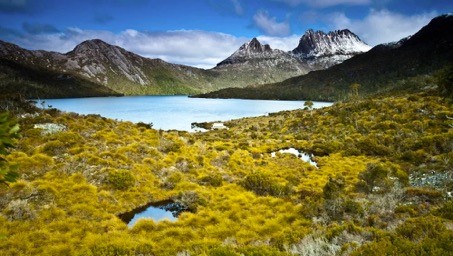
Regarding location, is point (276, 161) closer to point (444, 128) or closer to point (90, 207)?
point (90, 207)

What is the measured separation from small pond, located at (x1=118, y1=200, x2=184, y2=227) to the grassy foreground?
1.90 feet

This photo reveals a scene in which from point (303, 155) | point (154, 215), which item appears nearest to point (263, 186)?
point (154, 215)

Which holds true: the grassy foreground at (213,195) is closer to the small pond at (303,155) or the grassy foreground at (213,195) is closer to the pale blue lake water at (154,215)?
the pale blue lake water at (154,215)

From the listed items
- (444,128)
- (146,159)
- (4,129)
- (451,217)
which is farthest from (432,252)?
(444,128)

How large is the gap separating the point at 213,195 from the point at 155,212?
4.54 m

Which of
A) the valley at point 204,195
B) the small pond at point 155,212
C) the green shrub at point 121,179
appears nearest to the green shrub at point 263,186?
the valley at point 204,195

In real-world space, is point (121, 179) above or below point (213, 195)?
above

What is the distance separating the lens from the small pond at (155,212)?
2067cm

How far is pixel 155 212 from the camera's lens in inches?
866

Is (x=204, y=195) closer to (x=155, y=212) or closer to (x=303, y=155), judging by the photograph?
(x=155, y=212)

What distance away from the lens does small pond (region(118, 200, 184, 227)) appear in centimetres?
2067

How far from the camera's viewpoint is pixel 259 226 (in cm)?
1905

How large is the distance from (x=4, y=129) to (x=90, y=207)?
59.3ft

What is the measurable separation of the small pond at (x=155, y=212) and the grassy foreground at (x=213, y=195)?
0.58 meters
